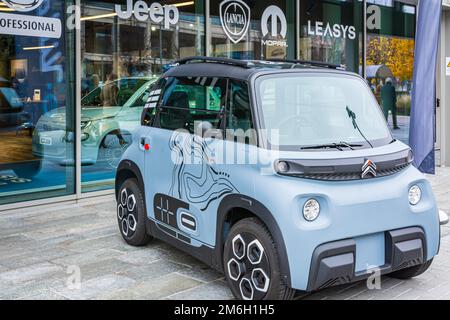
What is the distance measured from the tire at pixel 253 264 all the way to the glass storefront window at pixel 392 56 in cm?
963

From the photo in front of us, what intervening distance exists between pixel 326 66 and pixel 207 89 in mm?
1089

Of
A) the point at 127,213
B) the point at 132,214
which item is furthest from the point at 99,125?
the point at 132,214

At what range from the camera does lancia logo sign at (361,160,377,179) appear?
407cm

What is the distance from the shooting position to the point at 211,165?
4.49 meters

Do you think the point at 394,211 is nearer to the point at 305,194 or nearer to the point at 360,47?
the point at 305,194

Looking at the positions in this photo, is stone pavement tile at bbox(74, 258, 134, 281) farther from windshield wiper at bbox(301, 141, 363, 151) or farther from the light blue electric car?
windshield wiper at bbox(301, 141, 363, 151)

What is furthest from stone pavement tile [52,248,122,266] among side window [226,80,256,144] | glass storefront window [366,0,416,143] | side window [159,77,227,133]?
glass storefront window [366,0,416,143]

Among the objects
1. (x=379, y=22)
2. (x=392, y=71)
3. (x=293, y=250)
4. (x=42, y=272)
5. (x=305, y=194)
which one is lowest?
(x=42, y=272)

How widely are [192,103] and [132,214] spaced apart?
1413 mm

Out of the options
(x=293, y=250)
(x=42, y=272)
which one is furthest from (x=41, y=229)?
(x=293, y=250)

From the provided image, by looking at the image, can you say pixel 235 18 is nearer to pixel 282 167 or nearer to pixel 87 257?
pixel 87 257

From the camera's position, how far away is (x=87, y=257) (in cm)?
556

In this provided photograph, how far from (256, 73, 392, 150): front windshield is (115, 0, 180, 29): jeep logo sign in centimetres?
506

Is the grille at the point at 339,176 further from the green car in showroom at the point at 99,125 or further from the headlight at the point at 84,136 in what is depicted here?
the headlight at the point at 84,136
